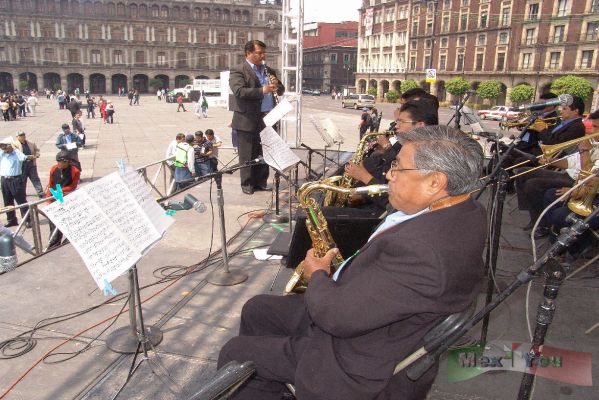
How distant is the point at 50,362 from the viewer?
314 cm


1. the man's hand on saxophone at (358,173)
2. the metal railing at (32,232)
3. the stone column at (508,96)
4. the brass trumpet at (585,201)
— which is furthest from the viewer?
the stone column at (508,96)

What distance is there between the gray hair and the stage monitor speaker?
162 cm

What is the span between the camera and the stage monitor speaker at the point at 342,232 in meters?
3.56

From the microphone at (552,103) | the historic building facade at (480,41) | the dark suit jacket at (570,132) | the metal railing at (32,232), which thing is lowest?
the metal railing at (32,232)

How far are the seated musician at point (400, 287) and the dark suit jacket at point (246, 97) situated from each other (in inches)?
Result: 193

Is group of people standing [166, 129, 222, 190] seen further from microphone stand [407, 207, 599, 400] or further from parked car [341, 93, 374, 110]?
parked car [341, 93, 374, 110]

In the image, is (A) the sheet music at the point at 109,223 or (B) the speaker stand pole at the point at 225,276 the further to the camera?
(B) the speaker stand pole at the point at 225,276

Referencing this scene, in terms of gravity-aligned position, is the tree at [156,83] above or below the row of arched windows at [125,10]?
below

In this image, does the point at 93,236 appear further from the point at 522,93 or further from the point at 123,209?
the point at 522,93

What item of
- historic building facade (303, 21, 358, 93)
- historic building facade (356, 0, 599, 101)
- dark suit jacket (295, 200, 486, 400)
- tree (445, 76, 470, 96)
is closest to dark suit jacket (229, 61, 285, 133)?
dark suit jacket (295, 200, 486, 400)

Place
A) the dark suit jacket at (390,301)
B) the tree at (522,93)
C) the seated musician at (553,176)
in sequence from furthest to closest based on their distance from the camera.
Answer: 1. the tree at (522,93)
2. the seated musician at (553,176)
3. the dark suit jacket at (390,301)

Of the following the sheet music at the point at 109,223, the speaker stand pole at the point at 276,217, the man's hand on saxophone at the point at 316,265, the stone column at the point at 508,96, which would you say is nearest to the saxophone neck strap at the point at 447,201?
the man's hand on saxophone at the point at 316,265

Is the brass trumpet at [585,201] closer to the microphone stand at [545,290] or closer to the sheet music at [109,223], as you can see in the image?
the microphone stand at [545,290]

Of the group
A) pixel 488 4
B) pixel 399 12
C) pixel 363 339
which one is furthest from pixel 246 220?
pixel 399 12
